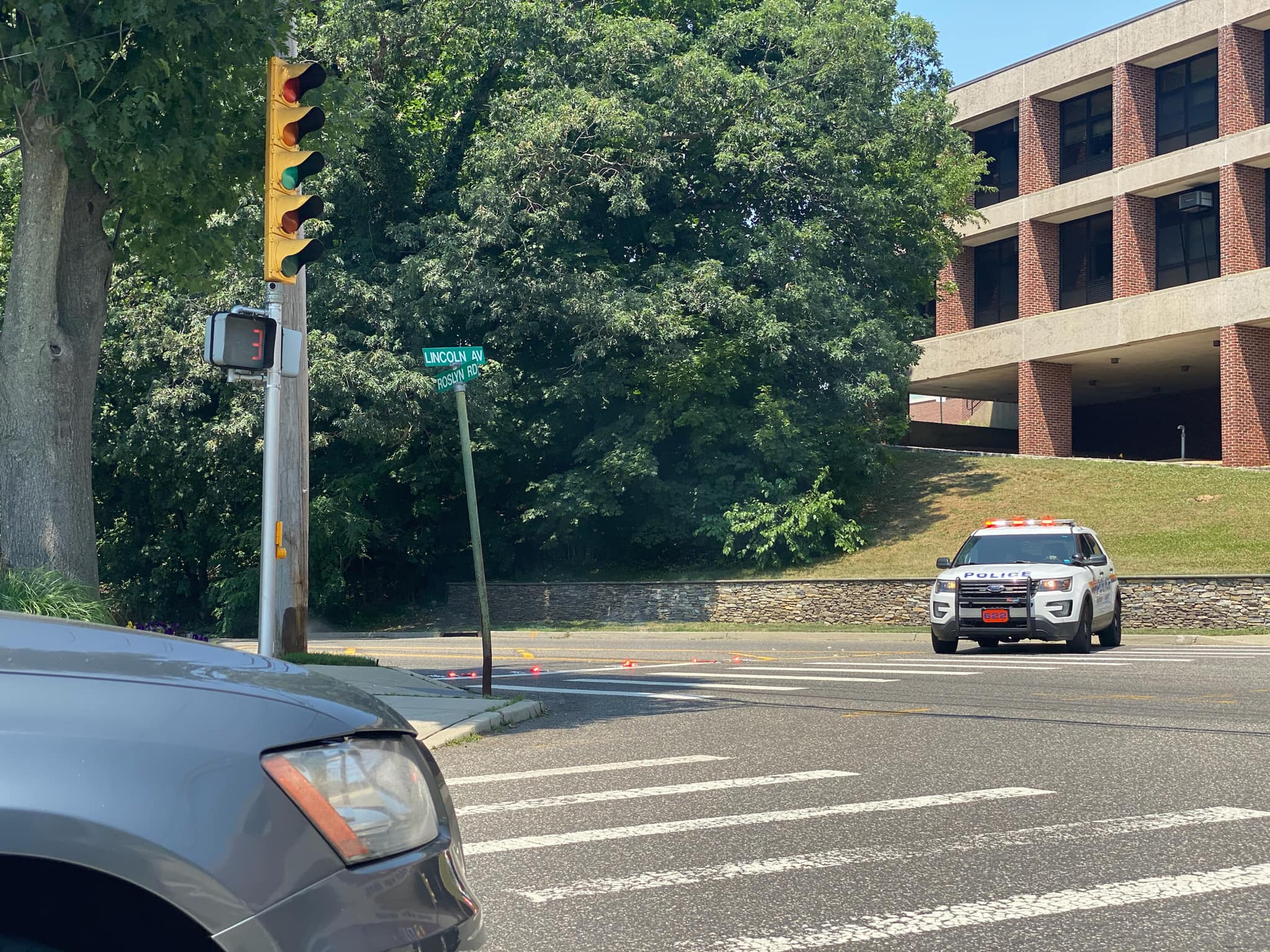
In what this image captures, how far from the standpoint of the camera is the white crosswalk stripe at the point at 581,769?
842 cm

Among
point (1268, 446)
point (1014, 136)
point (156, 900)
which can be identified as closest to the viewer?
point (156, 900)

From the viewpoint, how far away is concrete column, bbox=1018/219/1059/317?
4478 centimetres

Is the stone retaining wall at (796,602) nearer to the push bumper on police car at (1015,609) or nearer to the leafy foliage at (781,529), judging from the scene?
the leafy foliage at (781,529)

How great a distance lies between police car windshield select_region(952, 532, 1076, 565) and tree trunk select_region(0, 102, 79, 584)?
1236 centimetres

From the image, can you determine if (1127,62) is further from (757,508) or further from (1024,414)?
(757,508)

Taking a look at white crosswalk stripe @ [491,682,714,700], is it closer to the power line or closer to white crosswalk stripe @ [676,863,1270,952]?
the power line

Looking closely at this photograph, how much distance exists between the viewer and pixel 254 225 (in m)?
14.7

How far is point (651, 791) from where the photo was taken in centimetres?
783

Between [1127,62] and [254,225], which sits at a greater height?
[1127,62]

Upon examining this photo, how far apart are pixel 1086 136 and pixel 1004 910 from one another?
44504 mm

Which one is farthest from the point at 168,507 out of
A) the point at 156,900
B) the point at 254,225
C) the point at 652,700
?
the point at 156,900

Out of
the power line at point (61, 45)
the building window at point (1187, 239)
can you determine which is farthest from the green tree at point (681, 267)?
the power line at point (61, 45)

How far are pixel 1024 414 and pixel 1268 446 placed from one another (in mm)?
8128

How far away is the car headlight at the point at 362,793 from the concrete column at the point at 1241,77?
41947mm
